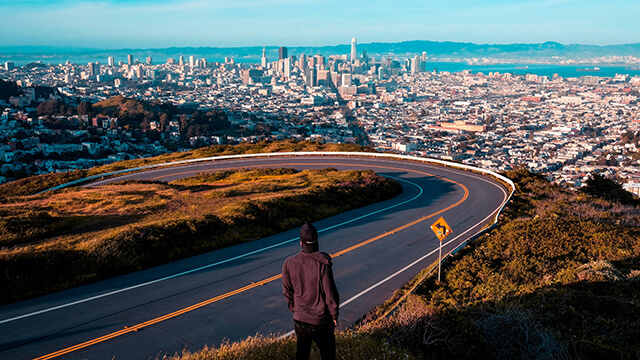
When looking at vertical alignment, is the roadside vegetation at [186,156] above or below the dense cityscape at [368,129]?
above

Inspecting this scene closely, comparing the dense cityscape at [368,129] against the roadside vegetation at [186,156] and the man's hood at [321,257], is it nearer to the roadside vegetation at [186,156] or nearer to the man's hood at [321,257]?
the roadside vegetation at [186,156]

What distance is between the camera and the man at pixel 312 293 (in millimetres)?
4723

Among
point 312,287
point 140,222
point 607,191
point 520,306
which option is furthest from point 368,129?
point 312,287

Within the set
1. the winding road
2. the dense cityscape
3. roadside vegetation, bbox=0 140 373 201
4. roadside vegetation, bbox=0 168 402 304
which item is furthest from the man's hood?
the dense cityscape

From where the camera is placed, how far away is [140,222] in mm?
14820

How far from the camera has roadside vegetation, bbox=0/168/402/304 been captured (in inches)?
403

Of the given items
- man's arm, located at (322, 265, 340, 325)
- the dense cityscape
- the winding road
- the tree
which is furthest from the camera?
the dense cityscape

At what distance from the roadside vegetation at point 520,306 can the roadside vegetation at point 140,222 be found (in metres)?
5.31

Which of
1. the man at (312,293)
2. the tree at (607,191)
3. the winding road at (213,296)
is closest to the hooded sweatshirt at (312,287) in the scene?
the man at (312,293)

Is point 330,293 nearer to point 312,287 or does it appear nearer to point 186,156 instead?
point 312,287

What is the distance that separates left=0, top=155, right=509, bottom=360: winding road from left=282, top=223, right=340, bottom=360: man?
11.2 feet

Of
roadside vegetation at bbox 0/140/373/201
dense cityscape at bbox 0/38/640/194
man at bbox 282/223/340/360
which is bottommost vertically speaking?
dense cityscape at bbox 0/38/640/194

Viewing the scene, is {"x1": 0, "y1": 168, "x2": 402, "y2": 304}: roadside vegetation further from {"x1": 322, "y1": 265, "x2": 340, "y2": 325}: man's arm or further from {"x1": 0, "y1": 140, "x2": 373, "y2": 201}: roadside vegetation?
{"x1": 0, "y1": 140, "x2": 373, "y2": 201}: roadside vegetation

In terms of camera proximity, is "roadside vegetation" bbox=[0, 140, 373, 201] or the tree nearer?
the tree
